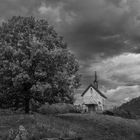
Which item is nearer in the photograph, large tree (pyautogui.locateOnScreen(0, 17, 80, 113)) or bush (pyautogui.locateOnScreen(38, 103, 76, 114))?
large tree (pyautogui.locateOnScreen(0, 17, 80, 113))

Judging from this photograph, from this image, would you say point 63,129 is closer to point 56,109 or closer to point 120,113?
point 56,109

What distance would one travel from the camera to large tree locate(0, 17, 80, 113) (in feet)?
127

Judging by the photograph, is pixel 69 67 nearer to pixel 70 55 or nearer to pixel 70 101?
pixel 70 55

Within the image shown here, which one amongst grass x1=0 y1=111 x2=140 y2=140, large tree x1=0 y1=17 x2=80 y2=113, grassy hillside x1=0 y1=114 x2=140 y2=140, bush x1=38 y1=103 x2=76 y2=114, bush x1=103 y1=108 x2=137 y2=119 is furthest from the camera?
bush x1=103 y1=108 x2=137 y2=119

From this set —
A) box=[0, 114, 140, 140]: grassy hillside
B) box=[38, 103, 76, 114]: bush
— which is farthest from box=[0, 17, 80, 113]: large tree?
box=[38, 103, 76, 114]: bush

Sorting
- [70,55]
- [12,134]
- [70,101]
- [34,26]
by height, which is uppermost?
[34,26]

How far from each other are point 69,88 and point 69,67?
9.72ft

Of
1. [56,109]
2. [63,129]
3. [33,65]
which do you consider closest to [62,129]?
[63,129]

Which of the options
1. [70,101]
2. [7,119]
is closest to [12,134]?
[7,119]

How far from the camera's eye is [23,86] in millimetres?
40969

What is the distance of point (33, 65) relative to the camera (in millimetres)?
39562

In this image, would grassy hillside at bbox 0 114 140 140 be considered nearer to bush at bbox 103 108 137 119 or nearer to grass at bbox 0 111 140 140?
grass at bbox 0 111 140 140

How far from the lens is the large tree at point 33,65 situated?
38719 millimetres

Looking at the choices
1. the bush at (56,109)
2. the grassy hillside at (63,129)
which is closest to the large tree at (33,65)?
the grassy hillside at (63,129)
